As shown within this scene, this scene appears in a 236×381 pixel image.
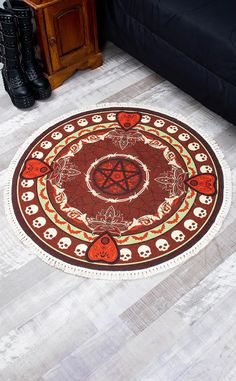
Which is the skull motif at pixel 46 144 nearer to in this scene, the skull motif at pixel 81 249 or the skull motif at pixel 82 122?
the skull motif at pixel 82 122

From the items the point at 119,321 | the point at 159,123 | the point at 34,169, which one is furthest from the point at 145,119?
the point at 119,321

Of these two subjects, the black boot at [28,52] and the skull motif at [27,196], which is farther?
the black boot at [28,52]

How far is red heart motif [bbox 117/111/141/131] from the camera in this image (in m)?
1.92

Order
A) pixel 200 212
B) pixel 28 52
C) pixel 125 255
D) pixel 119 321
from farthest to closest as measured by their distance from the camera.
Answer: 1. pixel 28 52
2. pixel 200 212
3. pixel 125 255
4. pixel 119 321

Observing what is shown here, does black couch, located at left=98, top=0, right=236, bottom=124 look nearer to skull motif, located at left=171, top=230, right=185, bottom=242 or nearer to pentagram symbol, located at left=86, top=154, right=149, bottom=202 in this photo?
pentagram symbol, located at left=86, top=154, right=149, bottom=202

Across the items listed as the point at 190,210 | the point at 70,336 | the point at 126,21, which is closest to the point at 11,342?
the point at 70,336

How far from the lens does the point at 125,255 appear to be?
1470 millimetres

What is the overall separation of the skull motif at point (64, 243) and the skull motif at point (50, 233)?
35mm

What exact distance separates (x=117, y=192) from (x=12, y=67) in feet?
2.62

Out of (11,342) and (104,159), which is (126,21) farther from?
(11,342)

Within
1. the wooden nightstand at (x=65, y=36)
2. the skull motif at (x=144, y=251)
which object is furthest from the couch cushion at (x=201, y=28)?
the skull motif at (x=144, y=251)

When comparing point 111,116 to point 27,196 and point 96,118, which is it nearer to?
point 96,118

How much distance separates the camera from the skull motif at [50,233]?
1525 millimetres

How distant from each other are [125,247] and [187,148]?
58 centimetres
